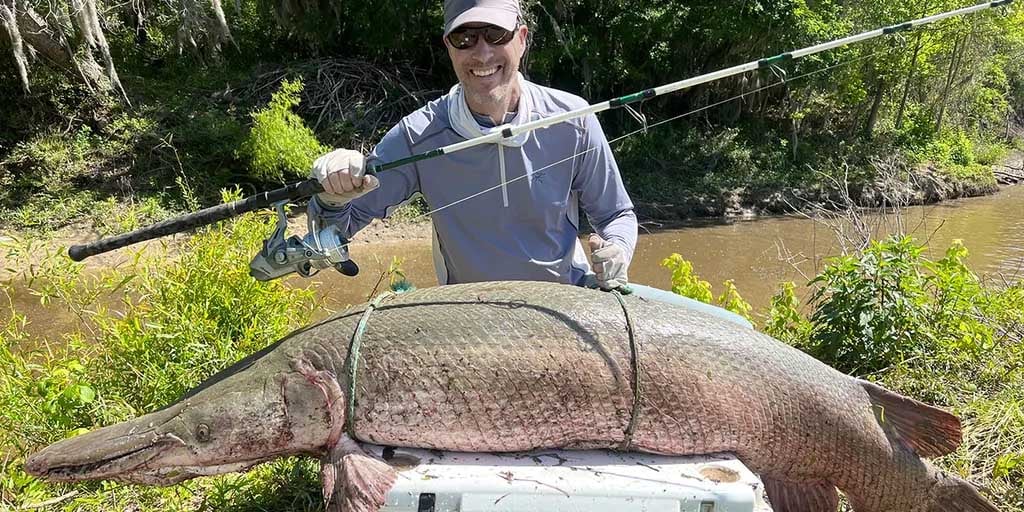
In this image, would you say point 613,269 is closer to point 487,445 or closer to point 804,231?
point 487,445

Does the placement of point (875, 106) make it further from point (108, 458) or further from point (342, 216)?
point (108, 458)

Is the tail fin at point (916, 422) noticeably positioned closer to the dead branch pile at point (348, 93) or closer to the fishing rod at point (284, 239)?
the fishing rod at point (284, 239)

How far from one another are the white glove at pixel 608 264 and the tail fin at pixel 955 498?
132 cm

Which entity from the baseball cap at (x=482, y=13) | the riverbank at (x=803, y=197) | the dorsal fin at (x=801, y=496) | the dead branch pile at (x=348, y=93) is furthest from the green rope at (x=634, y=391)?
the riverbank at (x=803, y=197)

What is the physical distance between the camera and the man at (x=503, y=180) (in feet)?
9.08

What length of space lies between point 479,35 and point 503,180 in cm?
62

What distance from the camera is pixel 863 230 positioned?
509cm

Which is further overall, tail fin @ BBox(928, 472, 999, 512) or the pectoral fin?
tail fin @ BBox(928, 472, 999, 512)

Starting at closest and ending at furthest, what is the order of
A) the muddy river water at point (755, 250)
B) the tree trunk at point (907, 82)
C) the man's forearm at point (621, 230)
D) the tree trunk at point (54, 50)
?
the man's forearm at point (621, 230) < the muddy river water at point (755, 250) < the tree trunk at point (54, 50) < the tree trunk at point (907, 82)

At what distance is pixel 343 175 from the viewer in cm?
229

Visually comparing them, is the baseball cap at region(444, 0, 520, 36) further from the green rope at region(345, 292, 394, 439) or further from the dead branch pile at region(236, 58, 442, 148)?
the dead branch pile at region(236, 58, 442, 148)

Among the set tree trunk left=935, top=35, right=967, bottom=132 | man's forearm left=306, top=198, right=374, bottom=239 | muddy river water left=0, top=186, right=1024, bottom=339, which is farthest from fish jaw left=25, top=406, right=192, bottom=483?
tree trunk left=935, top=35, right=967, bottom=132

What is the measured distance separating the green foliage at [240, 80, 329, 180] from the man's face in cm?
812

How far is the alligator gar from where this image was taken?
2014 mm
